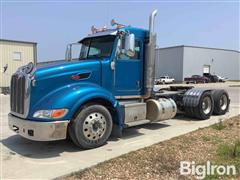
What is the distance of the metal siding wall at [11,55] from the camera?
28.5m

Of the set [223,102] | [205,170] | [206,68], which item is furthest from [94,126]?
[206,68]

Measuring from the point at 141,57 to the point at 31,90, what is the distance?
10.2 feet

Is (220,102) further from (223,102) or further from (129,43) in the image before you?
(129,43)

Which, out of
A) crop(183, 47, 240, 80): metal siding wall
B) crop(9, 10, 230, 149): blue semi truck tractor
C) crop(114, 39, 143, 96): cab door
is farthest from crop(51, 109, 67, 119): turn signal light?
crop(183, 47, 240, 80): metal siding wall

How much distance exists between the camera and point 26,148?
6.41 metres

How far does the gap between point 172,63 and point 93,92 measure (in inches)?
2129

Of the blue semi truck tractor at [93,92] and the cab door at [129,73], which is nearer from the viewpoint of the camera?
the blue semi truck tractor at [93,92]

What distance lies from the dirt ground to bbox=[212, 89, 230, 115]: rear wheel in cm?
340

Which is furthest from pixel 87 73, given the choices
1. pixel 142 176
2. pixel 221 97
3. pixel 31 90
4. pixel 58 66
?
pixel 221 97

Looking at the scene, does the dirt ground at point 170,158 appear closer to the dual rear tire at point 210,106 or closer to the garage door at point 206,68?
the dual rear tire at point 210,106

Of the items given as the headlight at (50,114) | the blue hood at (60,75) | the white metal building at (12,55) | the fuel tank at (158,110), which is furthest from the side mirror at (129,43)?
the white metal building at (12,55)

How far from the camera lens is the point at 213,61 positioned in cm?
6303

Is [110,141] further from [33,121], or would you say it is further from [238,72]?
[238,72]

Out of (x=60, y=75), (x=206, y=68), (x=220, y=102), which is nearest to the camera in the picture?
(x=60, y=75)
